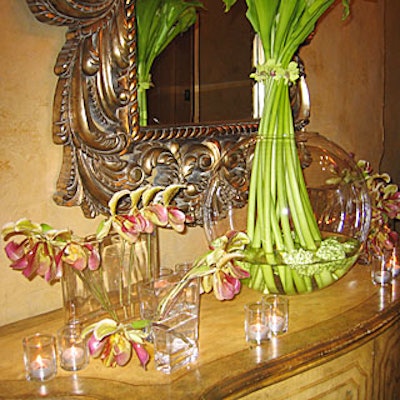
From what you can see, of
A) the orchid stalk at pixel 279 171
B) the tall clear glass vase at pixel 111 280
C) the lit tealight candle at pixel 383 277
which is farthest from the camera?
the lit tealight candle at pixel 383 277

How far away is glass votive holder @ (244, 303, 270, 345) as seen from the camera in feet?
2.83

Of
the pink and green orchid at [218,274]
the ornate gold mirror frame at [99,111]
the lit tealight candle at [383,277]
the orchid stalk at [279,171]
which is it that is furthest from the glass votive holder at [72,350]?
the lit tealight candle at [383,277]

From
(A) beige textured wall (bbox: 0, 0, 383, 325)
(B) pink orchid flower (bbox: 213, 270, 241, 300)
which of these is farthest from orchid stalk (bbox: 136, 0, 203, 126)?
(B) pink orchid flower (bbox: 213, 270, 241, 300)

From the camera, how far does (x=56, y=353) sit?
83cm

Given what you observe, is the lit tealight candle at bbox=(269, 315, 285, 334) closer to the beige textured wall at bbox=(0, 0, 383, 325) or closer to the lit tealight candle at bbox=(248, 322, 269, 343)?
the lit tealight candle at bbox=(248, 322, 269, 343)

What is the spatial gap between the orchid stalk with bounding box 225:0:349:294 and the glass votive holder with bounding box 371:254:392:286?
0.14 meters

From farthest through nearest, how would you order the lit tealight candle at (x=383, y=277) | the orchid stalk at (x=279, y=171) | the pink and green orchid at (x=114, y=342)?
the lit tealight candle at (x=383, y=277)
the orchid stalk at (x=279, y=171)
the pink and green orchid at (x=114, y=342)

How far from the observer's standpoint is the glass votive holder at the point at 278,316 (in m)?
0.90

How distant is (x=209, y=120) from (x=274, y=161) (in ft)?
0.68

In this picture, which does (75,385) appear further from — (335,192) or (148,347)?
(335,192)

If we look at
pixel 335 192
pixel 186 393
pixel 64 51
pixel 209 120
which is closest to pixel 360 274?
pixel 335 192

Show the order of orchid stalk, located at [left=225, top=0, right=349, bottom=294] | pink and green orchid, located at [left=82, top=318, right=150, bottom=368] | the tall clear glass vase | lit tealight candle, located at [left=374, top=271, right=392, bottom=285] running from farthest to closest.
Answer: lit tealight candle, located at [left=374, top=271, right=392, bottom=285]
orchid stalk, located at [left=225, top=0, right=349, bottom=294]
the tall clear glass vase
pink and green orchid, located at [left=82, top=318, right=150, bottom=368]

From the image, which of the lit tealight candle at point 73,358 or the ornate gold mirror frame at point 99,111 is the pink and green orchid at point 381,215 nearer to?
the ornate gold mirror frame at point 99,111

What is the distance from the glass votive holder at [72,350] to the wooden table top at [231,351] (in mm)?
12
